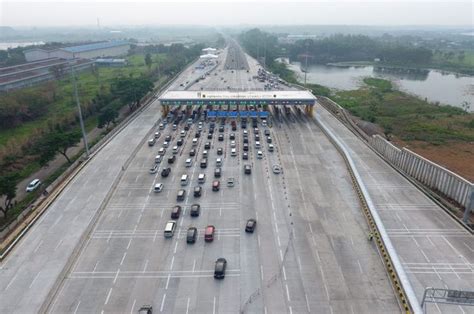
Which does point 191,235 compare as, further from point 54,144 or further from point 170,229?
point 54,144

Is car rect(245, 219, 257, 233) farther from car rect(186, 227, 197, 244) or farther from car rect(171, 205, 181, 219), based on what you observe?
car rect(171, 205, 181, 219)

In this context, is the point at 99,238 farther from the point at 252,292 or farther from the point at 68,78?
the point at 68,78

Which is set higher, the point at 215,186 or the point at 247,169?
the point at 247,169

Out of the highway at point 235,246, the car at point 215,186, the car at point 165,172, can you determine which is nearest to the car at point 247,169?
the highway at point 235,246

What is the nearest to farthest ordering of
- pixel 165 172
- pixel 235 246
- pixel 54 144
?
pixel 235 246 < pixel 165 172 < pixel 54 144

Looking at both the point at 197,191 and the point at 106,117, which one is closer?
the point at 197,191

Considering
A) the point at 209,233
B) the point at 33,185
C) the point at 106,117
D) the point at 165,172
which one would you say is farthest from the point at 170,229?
the point at 106,117

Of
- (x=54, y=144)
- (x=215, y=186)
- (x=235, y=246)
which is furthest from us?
(x=54, y=144)

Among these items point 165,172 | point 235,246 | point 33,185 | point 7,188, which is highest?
point 7,188
